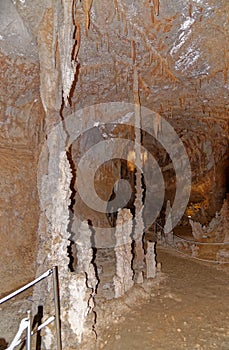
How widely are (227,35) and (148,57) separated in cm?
171

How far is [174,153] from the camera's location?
49.2 feet

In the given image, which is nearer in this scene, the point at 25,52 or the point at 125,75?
the point at 25,52

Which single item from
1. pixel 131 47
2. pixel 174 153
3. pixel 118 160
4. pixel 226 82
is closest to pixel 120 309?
pixel 131 47

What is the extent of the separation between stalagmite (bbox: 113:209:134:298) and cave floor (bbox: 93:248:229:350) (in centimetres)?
28

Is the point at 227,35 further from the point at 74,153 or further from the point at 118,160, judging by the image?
the point at 118,160

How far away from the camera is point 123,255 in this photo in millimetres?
5480

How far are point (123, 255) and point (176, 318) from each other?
1.49 m

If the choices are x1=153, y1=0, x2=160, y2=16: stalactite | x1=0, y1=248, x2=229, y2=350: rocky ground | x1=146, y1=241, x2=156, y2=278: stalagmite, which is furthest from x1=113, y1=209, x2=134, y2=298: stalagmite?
x1=153, y1=0, x2=160, y2=16: stalactite

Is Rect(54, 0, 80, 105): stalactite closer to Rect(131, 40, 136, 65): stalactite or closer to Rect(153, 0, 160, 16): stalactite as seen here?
Rect(131, 40, 136, 65): stalactite

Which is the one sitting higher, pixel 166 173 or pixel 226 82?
pixel 226 82

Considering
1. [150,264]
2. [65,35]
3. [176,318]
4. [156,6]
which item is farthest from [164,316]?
[156,6]

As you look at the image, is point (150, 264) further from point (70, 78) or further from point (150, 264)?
point (70, 78)

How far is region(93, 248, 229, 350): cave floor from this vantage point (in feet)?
12.9

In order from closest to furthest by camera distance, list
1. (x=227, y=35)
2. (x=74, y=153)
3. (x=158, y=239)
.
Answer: (x=227, y=35) < (x=74, y=153) < (x=158, y=239)
